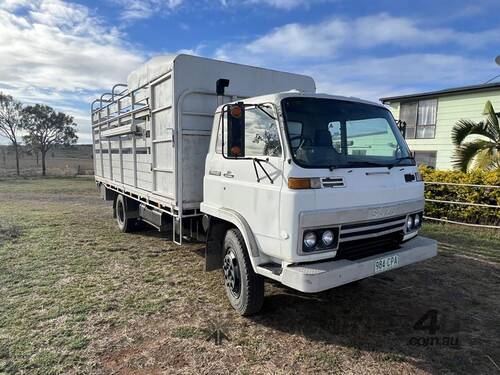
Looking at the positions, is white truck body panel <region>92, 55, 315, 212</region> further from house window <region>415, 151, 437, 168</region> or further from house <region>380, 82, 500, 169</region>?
house window <region>415, 151, 437, 168</region>

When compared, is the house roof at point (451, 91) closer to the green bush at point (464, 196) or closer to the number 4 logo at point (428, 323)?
the green bush at point (464, 196)

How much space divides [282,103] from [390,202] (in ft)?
4.83

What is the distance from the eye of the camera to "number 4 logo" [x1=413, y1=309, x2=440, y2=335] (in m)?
3.79

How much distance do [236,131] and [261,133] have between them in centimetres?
41

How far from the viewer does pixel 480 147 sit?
29.8 feet

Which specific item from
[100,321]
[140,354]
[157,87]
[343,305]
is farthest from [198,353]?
[157,87]

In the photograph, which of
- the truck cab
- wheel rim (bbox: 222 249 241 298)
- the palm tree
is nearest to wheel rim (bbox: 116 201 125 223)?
the truck cab

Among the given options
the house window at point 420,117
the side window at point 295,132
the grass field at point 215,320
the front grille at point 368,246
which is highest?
the house window at point 420,117

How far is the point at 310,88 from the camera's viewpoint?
5.90m

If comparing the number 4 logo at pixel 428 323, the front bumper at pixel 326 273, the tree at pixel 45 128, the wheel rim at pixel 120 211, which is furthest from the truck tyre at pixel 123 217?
the tree at pixel 45 128

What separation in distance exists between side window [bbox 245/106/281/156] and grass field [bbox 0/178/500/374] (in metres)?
1.86

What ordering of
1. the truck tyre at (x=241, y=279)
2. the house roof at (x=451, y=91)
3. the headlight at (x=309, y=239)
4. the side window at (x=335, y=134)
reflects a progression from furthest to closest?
the house roof at (x=451, y=91) → the truck tyre at (x=241, y=279) → the side window at (x=335, y=134) → the headlight at (x=309, y=239)

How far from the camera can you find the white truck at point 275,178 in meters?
3.22

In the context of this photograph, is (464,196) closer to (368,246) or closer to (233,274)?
(368,246)
